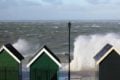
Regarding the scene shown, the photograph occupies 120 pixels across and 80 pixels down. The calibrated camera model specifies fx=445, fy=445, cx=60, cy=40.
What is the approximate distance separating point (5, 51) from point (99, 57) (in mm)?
3279

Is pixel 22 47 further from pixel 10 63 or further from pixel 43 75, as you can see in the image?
pixel 43 75

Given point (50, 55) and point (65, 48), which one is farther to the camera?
point (65, 48)

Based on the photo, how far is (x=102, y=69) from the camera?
1532 centimetres

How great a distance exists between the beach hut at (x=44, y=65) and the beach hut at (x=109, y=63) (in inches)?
57.0

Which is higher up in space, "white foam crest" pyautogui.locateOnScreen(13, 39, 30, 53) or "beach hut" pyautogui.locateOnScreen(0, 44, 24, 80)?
"white foam crest" pyautogui.locateOnScreen(13, 39, 30, 53)

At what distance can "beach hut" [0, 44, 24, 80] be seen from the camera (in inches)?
607

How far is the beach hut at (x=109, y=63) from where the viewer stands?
1513 centimetres

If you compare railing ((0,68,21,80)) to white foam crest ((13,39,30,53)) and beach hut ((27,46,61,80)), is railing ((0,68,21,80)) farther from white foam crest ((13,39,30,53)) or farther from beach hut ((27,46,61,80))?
→ white foam crest ((13,39,30,53))

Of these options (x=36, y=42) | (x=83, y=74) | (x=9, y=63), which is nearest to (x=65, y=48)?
(x=36, y=42)

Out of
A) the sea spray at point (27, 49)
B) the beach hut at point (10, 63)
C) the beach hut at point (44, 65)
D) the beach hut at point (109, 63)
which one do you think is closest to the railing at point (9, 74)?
the beach hut at point (10, 63)

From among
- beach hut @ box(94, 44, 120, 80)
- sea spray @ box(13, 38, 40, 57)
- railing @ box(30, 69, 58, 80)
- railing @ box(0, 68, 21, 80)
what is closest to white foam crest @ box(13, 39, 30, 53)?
→ sea spray @ box(13, 38, 40, 57)

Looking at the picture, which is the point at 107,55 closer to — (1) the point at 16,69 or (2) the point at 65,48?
(1) the point at 16,69

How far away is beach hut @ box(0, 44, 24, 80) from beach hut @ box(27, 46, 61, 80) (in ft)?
1.44

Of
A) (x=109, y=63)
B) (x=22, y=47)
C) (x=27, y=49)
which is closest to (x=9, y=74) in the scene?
(x=109, y=63)
